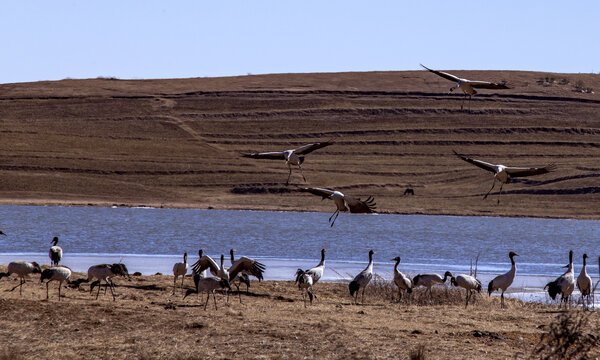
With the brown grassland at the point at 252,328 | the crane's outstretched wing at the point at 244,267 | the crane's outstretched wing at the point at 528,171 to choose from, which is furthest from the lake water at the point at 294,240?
the crane's outstretched wing at the point at 528,171

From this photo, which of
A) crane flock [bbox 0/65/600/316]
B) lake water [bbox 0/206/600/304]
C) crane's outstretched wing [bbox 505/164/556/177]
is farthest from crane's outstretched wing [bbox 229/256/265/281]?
lake water [bbox 0/206/600/304]

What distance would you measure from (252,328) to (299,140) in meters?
70.3

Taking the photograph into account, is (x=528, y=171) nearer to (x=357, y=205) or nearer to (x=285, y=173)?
(x=357, y=205)

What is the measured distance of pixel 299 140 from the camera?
83688 mm

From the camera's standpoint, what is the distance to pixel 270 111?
93.2 metres

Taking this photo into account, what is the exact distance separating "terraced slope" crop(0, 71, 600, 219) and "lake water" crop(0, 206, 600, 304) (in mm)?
5746

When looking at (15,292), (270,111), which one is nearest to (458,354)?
(15,292)

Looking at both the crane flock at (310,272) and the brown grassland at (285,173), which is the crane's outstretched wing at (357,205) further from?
the brown grassland at (285,173)

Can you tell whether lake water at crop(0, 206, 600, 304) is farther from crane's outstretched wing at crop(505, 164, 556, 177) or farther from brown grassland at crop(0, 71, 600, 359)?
crane's outstretched wing at crop(505, 164, 556, 177)

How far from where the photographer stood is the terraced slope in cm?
6700

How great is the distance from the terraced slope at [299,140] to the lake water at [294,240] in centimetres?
575

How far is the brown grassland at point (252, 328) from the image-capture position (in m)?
11.7

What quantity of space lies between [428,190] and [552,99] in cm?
3224

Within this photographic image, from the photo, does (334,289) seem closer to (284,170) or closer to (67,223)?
(67,223)
